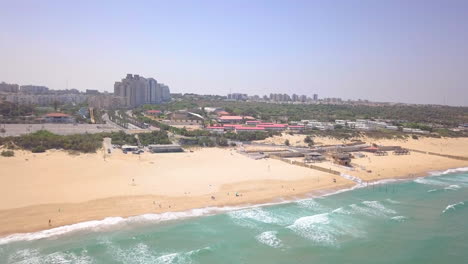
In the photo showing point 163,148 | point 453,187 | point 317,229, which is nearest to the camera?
point 317,229

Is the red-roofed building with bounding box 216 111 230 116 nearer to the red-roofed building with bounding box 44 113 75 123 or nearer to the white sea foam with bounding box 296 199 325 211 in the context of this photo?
the red-roofed building with bounding box 44 113 75 123

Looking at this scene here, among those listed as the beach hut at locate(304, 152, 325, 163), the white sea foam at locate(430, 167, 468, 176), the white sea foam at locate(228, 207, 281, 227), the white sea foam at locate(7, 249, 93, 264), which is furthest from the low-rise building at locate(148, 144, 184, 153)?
the white sea foam at locate(430, 167, 468, 176)

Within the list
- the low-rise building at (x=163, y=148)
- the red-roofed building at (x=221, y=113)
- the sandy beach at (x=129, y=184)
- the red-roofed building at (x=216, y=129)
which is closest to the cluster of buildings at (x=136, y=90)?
the red-roofed building at (x=221, y=113)

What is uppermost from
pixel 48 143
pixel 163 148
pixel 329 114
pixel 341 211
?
pixel 329 114

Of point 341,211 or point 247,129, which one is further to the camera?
point 247,129

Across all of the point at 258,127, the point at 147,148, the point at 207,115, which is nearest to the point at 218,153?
the point at 147,148

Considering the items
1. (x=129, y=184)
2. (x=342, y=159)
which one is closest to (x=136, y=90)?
(x=342, y=159)

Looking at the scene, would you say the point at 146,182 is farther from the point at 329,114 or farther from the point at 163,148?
the point at 329,114
